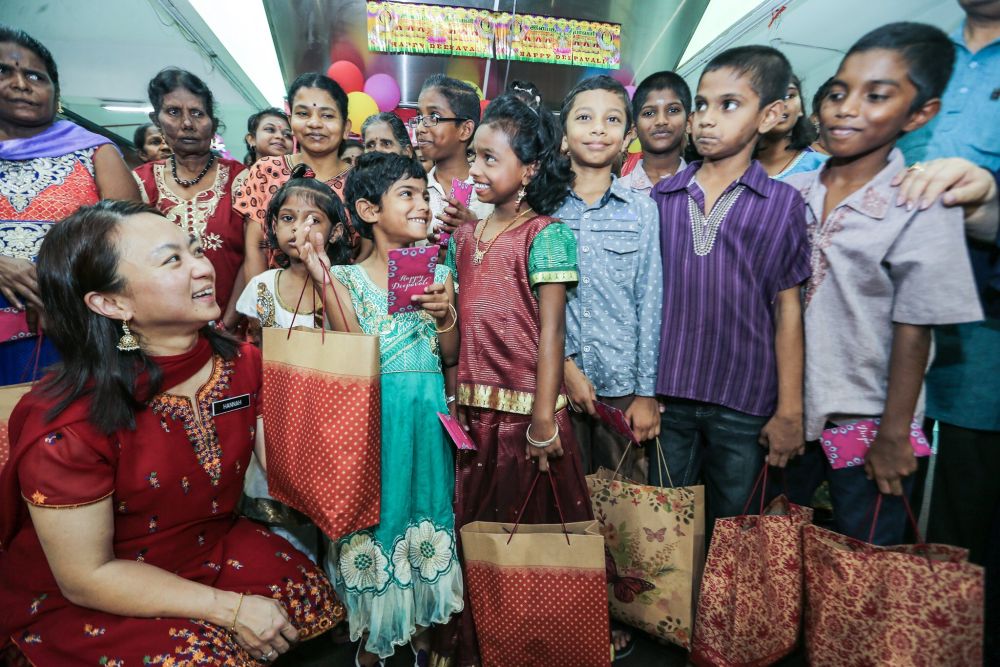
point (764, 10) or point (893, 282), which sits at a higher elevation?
point (764, 10)

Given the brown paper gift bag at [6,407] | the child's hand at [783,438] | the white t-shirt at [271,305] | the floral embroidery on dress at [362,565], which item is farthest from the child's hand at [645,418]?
the brown paper gift bag at [6,407]

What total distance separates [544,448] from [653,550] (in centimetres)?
50

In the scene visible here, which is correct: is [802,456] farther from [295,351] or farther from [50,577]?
[50,577]

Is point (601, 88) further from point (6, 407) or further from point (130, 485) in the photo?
point (6, 407)

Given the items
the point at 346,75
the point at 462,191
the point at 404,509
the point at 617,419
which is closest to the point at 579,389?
the point at 617,419

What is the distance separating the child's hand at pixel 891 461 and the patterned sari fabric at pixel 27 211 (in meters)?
3.02

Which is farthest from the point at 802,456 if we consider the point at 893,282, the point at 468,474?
the point at 468,474

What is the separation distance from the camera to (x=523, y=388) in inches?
63.9

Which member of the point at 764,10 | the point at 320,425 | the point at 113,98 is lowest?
the point at 320,425

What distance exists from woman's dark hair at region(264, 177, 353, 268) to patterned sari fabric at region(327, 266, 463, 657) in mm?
403

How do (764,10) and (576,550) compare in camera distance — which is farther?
(764,10)

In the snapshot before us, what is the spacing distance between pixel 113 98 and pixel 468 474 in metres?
7.43

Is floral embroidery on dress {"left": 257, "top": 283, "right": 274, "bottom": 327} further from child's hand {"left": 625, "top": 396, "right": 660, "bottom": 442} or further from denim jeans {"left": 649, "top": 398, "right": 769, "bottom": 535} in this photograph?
denim jeans {"left": 649, "top": 398, "right": 769, "bottom": 535}

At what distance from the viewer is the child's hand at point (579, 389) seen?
67.6 inches
